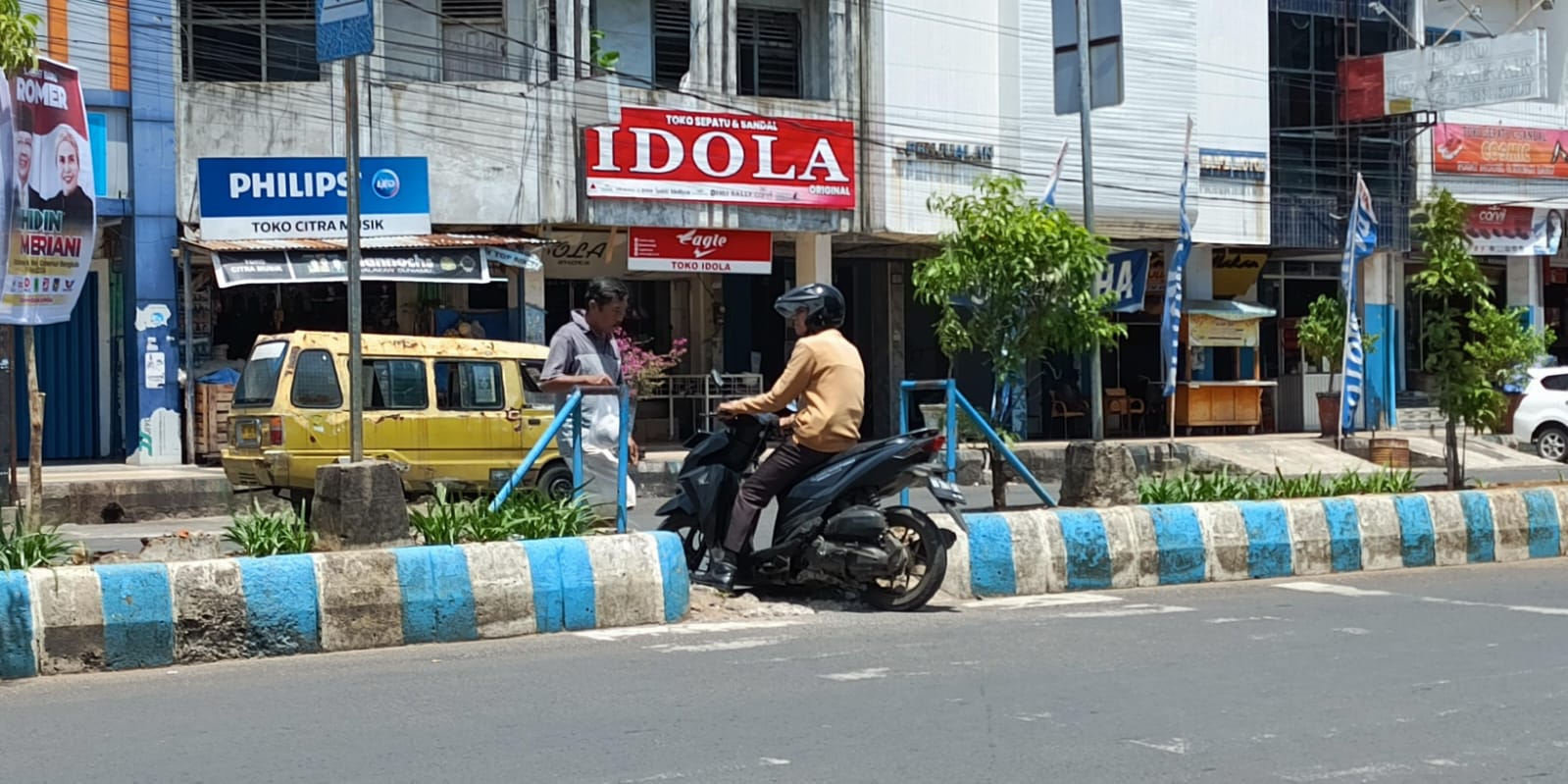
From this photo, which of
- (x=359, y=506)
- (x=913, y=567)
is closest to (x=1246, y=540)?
(x=913, y=567)

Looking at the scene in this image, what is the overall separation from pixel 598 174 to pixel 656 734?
55.3 ft

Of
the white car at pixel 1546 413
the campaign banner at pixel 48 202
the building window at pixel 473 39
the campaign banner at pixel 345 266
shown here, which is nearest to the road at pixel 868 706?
the campaign banner at pixel 48 202

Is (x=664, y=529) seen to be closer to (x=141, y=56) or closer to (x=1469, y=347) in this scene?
(x=1469, y=347)

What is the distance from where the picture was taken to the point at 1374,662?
728 cm

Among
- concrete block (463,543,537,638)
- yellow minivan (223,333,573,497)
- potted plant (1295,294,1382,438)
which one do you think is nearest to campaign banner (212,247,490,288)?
yellow minivan (223,333,573,497)

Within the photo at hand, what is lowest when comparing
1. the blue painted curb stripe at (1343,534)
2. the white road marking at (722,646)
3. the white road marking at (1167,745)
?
the white road marking at (1167,745)

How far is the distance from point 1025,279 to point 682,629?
514 centimetres

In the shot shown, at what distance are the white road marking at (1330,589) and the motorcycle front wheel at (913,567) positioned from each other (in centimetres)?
257

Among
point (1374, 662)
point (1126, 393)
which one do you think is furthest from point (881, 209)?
point (1374, 662)

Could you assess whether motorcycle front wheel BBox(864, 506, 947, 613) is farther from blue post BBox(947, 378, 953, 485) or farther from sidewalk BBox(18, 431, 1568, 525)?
sidewalk BBox(18, 431, 1568, 525)

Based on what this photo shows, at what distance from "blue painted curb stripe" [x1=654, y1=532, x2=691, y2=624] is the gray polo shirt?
0.87 m

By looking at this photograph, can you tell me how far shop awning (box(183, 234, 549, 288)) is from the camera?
64.1 ft

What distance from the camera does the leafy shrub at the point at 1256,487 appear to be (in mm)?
10633

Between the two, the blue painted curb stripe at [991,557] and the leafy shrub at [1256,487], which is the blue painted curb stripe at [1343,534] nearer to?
the leafy shrub at [1256,487]
